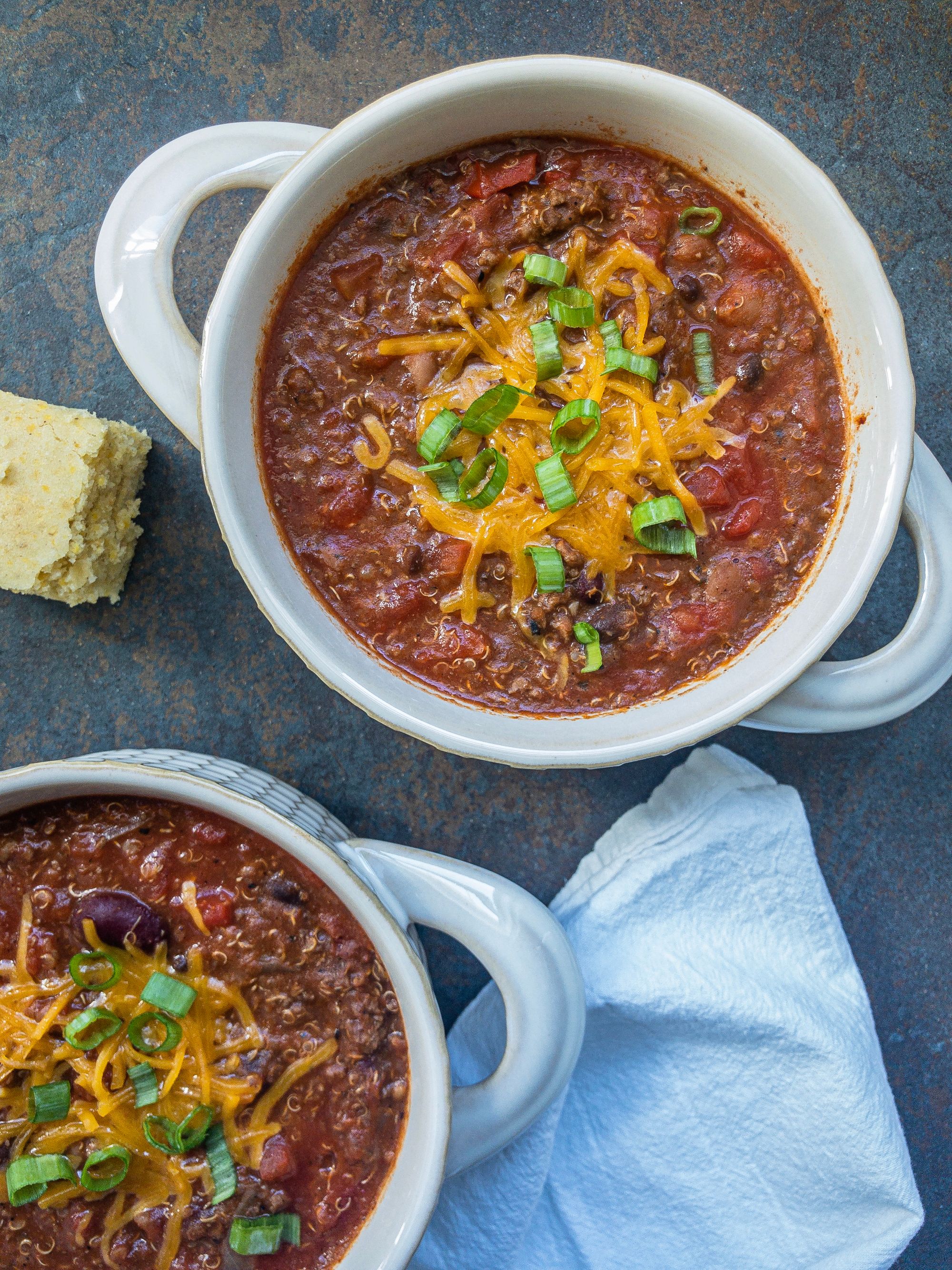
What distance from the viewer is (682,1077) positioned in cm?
288

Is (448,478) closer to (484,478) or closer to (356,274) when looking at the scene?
(484,478)

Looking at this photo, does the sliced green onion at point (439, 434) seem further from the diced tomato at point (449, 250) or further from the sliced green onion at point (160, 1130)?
the sliced green onion at point (160, 1130)

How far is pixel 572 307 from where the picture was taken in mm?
2115

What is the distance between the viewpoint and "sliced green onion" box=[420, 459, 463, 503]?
2160 millimetres

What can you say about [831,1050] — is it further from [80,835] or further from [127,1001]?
[80,835]

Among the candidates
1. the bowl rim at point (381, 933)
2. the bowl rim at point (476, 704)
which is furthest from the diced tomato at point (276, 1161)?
the bowl rim at point (476, 704)

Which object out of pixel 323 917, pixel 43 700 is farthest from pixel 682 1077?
pixel 43 700

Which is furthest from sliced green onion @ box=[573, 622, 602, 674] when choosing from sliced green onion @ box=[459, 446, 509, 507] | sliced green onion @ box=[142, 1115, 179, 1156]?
sliced green onion @ box=[142, 1115, 179, 1156]

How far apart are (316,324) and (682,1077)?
2.34m

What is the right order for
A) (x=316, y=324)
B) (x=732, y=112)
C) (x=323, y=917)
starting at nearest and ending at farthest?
(x=732, y=112), (x=316, y=324), (x=323, y=917)

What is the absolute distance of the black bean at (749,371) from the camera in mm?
2193

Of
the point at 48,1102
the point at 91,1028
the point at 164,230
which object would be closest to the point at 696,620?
the point at 164,230

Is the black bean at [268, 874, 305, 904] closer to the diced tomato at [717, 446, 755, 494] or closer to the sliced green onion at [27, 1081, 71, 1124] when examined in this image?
the sliced green onion at [27, 1081, 71, 1124]

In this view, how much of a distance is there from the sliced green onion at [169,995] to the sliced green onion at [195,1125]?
0.75 ft
